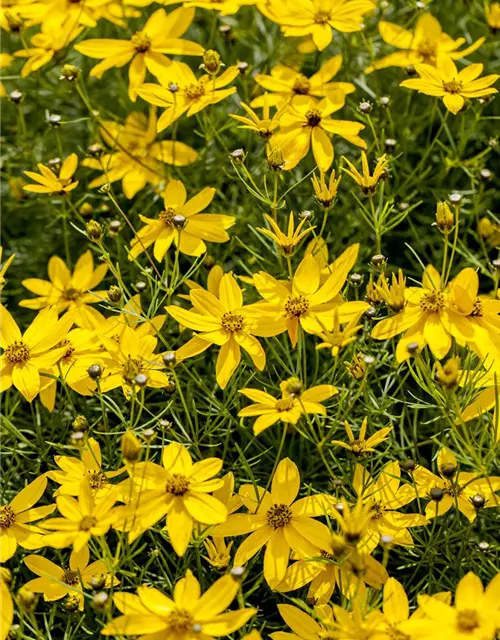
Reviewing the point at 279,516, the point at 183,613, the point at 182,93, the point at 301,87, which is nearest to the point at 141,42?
the point at 182,93

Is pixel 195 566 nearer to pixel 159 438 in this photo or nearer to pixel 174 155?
pixel 159 438

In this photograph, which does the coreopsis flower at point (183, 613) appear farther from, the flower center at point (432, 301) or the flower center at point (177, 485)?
the flower center at point (432, 301)

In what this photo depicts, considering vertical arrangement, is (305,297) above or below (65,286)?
above

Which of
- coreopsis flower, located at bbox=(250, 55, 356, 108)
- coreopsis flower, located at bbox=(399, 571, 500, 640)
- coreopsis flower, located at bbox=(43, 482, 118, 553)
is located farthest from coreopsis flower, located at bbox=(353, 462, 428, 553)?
coreopsis flower, located at bbox=(250, 55, 356, 108)

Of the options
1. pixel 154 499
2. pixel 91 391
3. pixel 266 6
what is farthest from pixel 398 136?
pixel 154 499

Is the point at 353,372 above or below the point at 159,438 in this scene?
above

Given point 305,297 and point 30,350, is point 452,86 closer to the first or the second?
point 305,297

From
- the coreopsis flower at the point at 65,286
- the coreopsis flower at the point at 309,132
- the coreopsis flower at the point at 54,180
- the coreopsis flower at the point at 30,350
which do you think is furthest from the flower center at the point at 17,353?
the coreopsis flower at the point at 309,132

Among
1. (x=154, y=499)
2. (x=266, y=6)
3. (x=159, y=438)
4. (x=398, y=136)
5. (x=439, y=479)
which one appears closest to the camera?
(x=154, y=499)
